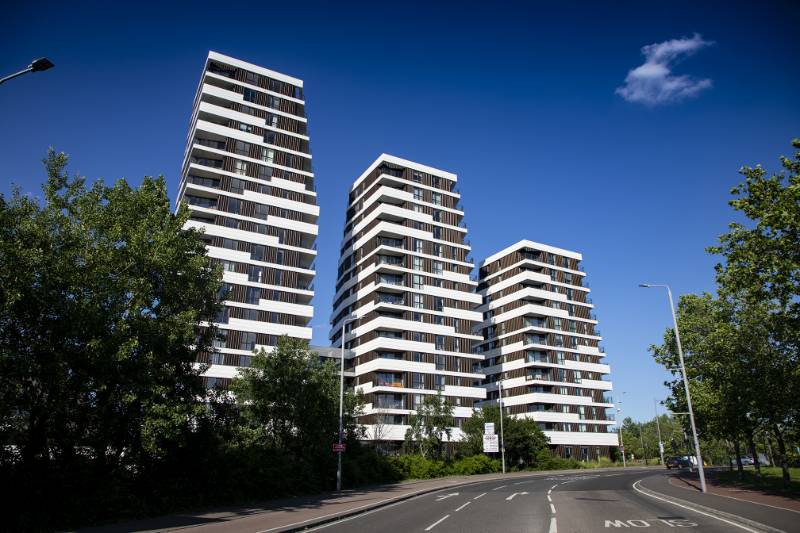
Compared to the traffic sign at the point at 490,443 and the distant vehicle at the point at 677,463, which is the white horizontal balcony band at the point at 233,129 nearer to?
the traffic sign at the point at 490,443

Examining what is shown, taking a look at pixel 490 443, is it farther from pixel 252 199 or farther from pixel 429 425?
pixel 252 199

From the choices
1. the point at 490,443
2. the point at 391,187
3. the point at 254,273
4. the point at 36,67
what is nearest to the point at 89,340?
the point at 36,67

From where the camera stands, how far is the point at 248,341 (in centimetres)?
5453

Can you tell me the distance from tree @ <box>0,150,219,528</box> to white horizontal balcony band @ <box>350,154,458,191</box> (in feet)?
184

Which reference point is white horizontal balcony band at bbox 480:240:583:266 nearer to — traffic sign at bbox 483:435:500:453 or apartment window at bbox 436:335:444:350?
apartment window at bbox 436:335:444:350

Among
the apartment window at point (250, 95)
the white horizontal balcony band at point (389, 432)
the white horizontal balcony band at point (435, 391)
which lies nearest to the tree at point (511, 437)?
the white horizontal balcony band at point (389, 432)

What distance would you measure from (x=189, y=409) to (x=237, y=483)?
19.4ft

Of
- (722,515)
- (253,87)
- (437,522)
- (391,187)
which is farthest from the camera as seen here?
(391,187)

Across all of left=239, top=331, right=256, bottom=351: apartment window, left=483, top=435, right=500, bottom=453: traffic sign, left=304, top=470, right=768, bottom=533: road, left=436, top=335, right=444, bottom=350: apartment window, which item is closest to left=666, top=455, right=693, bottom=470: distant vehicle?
left=483, top=435, right=500, bottom=453: traffic sign

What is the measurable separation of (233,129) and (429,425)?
1709 inches

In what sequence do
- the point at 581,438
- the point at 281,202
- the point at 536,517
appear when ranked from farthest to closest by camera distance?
the point at 581,438 → the point at 281,202 → the point at 536,517

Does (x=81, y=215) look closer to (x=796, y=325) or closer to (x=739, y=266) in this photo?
(x=739, y=266)

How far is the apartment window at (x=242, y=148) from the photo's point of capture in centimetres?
6222

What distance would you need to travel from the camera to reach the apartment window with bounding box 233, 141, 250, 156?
62.2 metres
